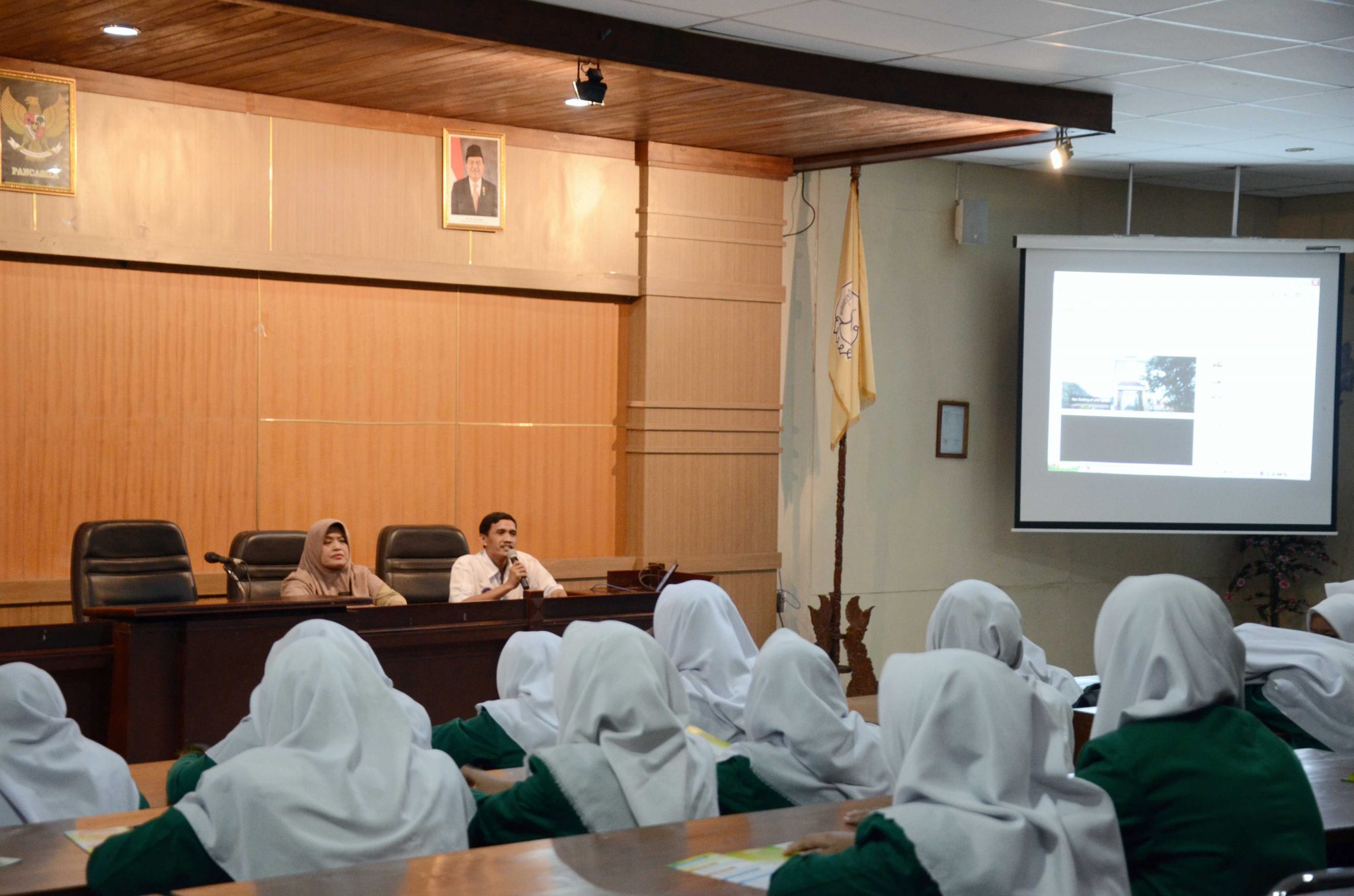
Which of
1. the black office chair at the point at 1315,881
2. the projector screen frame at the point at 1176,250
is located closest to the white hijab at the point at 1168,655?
the black office chair at the point at 1315,881

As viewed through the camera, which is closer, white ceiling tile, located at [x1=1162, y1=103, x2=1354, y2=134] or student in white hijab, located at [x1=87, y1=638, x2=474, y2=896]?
student in white hijab, located at [x1=87, y1=638, x2=474, y2=896]

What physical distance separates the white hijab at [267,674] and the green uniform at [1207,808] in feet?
4.45

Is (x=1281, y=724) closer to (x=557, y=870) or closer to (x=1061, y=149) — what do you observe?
(x=557, y=870)

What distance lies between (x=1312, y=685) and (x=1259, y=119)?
444cm

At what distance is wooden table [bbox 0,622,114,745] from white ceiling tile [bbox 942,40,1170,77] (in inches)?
172

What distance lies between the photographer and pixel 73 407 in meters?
6.33

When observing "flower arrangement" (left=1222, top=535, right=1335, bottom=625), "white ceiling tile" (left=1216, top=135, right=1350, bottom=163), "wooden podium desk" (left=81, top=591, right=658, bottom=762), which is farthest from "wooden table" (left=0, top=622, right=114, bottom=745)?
"flower arrangement" (left=1222, top=535, right=1335, bottom=625)

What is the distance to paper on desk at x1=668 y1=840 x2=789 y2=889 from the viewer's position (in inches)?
98.5

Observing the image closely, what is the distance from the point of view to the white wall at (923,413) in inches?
337

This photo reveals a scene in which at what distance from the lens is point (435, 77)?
20.9 ft

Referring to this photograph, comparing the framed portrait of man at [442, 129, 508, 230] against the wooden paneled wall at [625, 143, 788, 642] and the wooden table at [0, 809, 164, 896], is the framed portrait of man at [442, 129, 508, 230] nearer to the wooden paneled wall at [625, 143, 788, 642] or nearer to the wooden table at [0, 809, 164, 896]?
the wooden paneled wall at [625, 143, 788, 642]

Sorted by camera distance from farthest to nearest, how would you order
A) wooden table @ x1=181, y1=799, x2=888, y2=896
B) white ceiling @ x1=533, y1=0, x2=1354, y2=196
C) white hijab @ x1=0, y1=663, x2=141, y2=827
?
white ceiling @ x1=533, y1=0, x2=1354, y2=196
white hijab @ x1=0, y1=663, x2=141, y2=827
wooden table @ x1=181, y1=799, x2=888, y2=896

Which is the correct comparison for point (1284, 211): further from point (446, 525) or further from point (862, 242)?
point (446, 525)

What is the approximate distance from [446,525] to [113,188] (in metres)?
2.17
